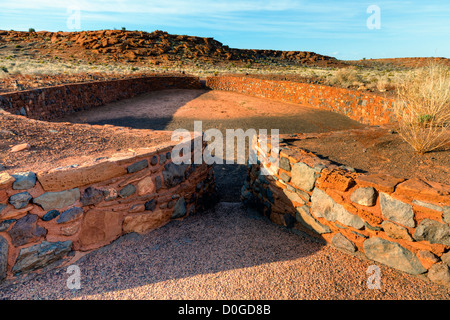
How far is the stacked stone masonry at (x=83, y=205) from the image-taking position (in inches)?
99.5

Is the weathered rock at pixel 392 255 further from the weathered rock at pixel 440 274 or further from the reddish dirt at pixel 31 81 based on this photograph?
the reddish dirt at pixel 31 81

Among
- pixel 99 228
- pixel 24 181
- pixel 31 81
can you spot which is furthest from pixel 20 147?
pixel 31 81

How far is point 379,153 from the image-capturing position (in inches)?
155

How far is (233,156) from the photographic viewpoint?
7.18 m

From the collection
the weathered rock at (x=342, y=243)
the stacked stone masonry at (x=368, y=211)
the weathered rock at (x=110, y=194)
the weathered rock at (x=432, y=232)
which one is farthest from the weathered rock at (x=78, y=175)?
the weathered rock at (x=432, y=232)

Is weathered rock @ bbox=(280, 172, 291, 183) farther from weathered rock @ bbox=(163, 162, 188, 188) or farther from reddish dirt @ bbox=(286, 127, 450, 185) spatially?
weathered rock @ bbox=(163, 162, 188, 188)

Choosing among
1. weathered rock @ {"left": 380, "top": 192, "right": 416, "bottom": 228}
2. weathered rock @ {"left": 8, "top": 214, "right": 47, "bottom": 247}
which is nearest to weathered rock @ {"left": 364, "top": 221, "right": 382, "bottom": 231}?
weathered rock @ {"left": 380, "top": 192, "right": 416, "bottom": 228}

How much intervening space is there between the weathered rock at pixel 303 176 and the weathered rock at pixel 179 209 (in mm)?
1392

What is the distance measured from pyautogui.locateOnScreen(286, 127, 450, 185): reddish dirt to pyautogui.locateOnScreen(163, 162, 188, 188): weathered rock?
5.50 ft
